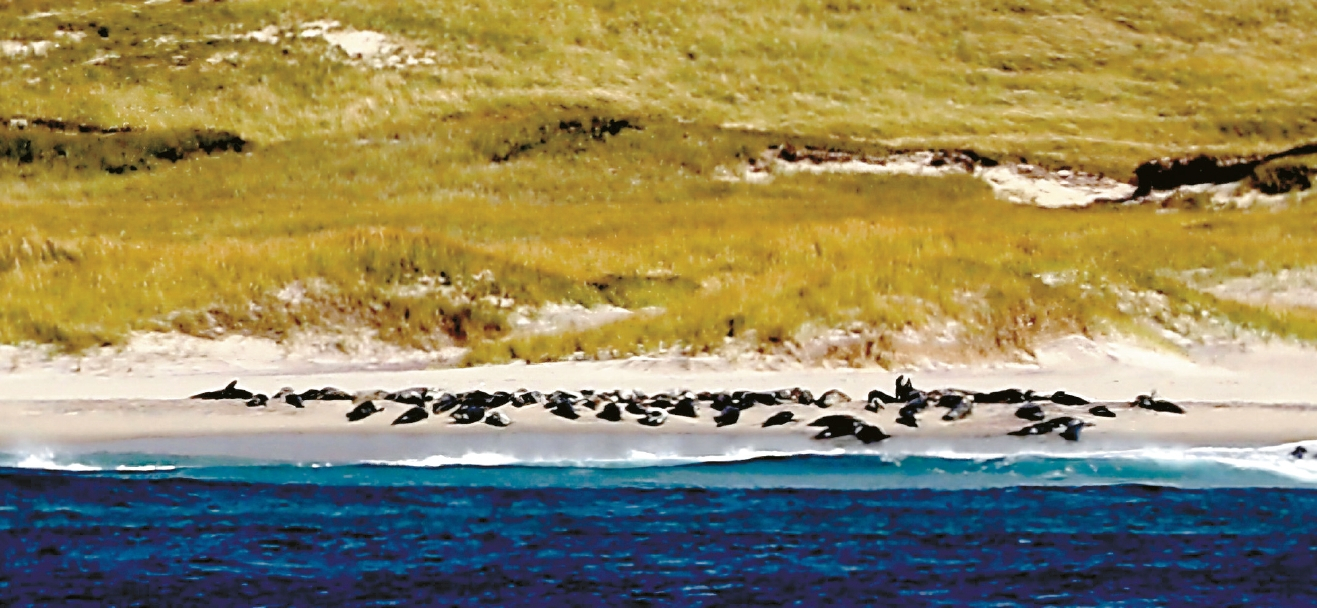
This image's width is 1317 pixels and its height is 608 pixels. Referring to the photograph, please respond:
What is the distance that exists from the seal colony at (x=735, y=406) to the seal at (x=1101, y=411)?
1 centimetres

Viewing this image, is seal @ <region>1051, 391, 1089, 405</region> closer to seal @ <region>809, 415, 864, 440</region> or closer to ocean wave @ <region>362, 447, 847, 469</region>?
seal @ <region>809, 415, 864, 440</region>

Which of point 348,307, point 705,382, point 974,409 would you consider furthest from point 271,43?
point 974,409

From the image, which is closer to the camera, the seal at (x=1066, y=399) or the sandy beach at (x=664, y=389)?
the sandy beach at (x=664, y=389)

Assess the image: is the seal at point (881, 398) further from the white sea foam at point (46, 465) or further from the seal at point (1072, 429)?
the white sea foam at point (46, 465)

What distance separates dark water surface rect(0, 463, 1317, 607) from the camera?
14594 mm

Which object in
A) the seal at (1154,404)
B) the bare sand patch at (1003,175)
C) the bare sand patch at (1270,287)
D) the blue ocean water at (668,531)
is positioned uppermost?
the blue ocean water at (668,531)

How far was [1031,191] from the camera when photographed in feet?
157

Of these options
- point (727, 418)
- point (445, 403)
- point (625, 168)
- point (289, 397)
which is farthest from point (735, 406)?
point (625, 168)

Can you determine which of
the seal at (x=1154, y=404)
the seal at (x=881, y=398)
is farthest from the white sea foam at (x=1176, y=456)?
the seal at (x=881, y=398)

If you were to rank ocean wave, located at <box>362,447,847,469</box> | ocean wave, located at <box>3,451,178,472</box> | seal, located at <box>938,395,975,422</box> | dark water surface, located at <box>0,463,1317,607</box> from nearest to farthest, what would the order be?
1. dark water surface, located at <box>0,463,1317,607</box>
2. ocean wave, located at <box>3,451,178,472</box>
3. ocean wave, located at <box>362,447,847,469</box>
4. seal, located at <box>938,395,975,422</box>

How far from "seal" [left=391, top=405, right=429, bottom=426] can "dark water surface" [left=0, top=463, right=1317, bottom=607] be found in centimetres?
190

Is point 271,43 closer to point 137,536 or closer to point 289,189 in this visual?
point 289,189

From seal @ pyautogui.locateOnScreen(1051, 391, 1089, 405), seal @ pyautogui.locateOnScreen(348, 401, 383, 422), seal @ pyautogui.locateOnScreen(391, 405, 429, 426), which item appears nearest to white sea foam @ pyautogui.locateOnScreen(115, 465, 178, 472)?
seal @ pyautogui.locateOnScreen(348, 401, 383, 422)

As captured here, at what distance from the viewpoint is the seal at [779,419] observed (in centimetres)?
2040
